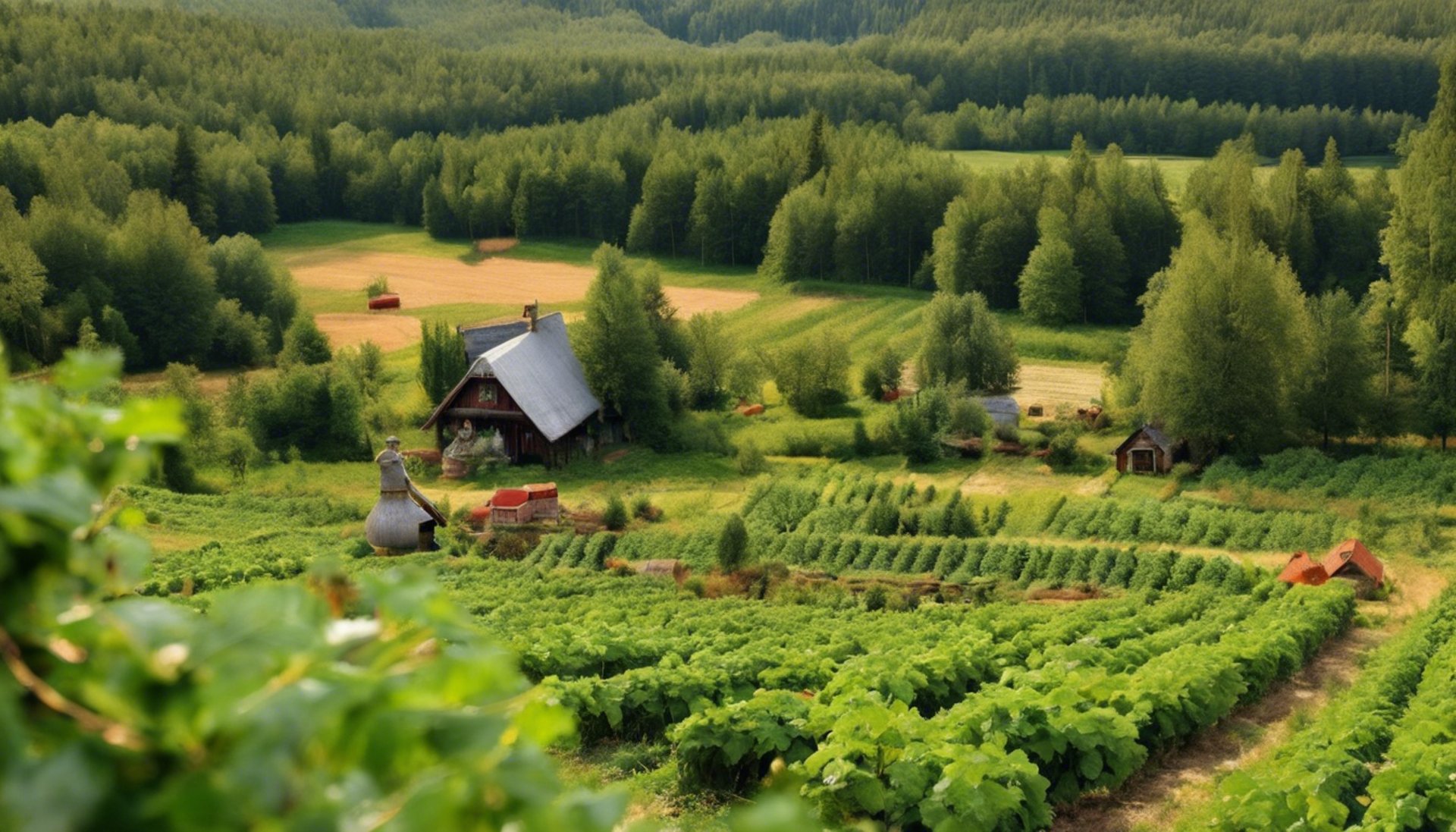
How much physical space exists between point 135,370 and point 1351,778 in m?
51.1

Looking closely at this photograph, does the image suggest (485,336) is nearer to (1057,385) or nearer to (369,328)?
(369,328)

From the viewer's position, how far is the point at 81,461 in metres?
2.91

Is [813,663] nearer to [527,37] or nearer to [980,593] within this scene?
[980,593]

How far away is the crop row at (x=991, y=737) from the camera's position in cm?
1324

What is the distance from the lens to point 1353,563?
3064 centimetres

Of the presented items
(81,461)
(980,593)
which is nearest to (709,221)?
→ (980,593)

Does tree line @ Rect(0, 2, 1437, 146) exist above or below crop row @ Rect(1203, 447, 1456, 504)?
above

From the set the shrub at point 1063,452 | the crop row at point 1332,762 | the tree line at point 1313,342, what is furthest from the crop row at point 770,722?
the tree line at point 1313,342

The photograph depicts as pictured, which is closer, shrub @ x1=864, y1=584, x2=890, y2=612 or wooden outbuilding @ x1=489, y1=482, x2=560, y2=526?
shrub @ x1=864, y1=584, x2=890, y2=612

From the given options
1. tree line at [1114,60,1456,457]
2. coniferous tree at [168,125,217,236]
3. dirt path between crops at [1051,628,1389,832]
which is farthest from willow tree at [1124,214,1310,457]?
coniferous tree at [168,125,217,236]

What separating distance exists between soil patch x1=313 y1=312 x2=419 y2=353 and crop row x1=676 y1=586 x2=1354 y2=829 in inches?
1884

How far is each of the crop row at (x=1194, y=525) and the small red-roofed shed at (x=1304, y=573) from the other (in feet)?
→ 8.34

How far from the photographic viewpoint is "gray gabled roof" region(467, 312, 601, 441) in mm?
45156

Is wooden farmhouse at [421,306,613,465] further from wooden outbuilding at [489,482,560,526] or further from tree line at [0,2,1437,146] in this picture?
tree line at [0,2,1437,146]
